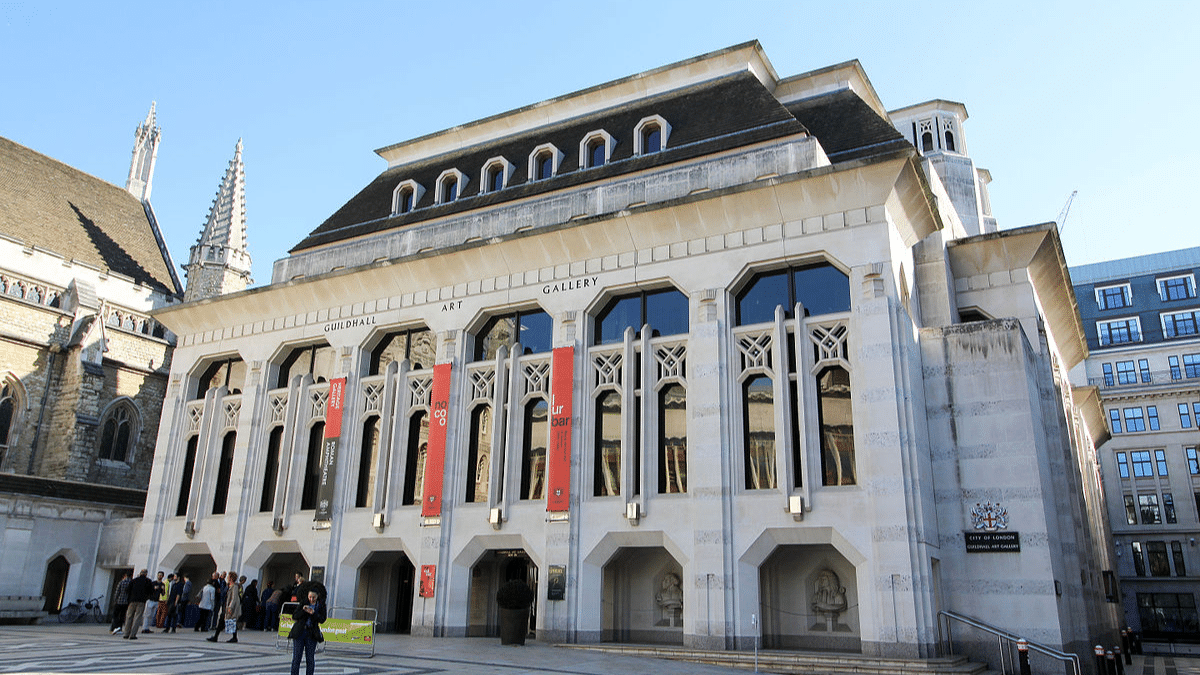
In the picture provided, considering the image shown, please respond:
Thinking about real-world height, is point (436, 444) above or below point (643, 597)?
above

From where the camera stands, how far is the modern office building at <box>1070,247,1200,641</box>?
53031 millimetres

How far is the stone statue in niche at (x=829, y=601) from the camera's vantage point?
20.4 meters

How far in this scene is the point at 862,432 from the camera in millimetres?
19844

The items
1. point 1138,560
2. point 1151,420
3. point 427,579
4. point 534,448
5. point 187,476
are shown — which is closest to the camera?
point 427,579

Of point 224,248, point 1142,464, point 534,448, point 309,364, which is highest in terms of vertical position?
point 224,248

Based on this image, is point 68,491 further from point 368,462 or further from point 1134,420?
point 1134,420

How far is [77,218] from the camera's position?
1969 inches

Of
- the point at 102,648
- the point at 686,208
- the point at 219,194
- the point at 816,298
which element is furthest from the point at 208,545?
the point at 219,194

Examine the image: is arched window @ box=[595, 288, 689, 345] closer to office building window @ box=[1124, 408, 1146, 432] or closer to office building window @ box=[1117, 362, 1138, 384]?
office building window @ box=[1124, 408, 1146, 432]

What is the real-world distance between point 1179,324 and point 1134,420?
26.6 ft

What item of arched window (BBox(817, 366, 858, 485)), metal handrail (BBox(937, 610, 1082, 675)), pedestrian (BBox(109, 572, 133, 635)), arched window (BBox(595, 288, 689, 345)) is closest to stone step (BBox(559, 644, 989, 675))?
metal handrail (BBox(937, 610, 1082, 675))

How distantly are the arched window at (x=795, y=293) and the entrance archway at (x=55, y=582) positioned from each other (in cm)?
2850

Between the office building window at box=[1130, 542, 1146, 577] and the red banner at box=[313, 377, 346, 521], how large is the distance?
Result: 52.7m

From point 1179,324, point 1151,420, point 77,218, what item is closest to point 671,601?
point 77,218
